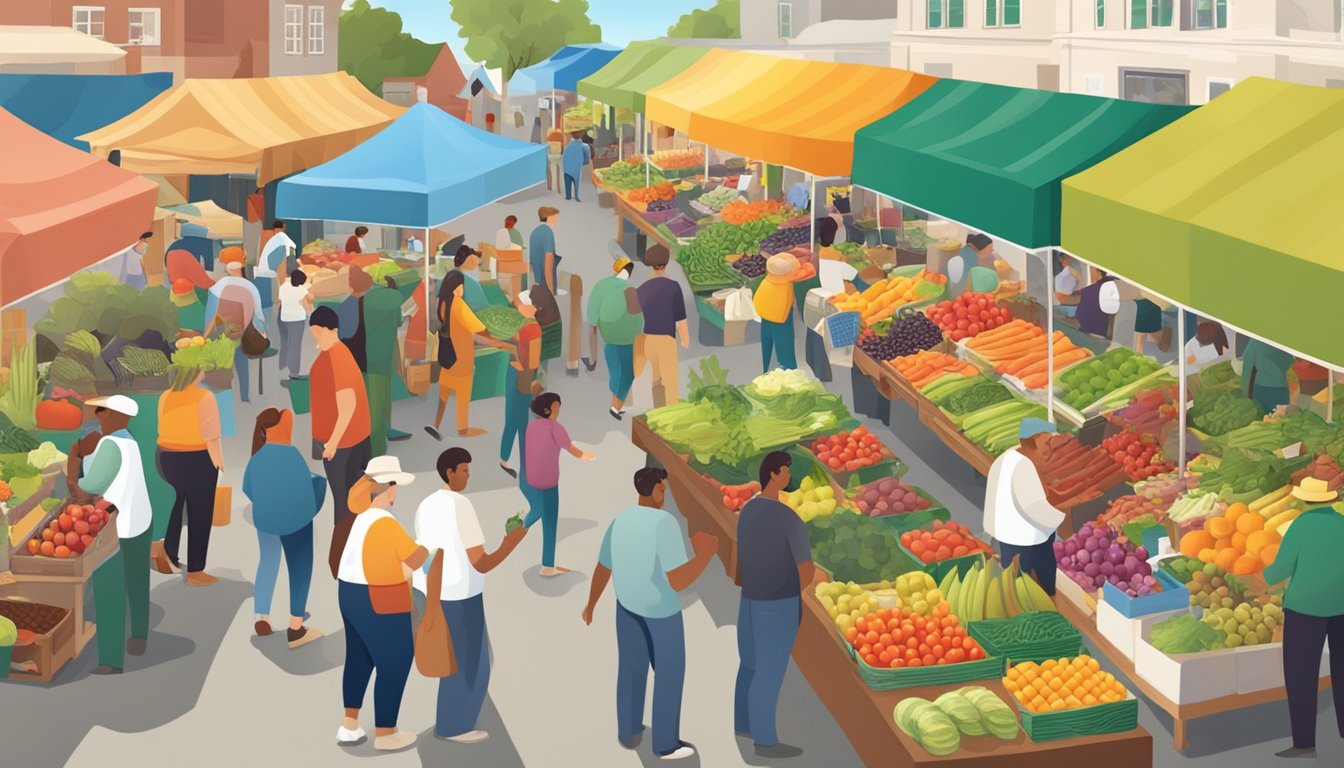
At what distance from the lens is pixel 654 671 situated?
7996mm

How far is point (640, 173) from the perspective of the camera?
30.8 m

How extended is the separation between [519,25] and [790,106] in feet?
273

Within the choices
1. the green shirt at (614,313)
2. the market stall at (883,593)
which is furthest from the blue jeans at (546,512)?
the green shirt at (614,313)

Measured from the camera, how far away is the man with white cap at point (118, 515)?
362 inches

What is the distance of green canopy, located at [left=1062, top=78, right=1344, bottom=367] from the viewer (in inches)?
329

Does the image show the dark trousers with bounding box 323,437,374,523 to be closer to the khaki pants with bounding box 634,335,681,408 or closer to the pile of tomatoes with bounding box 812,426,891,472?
the pile of tomatoes with bounding box 812,426,891,472

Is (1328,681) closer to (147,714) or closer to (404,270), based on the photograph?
(147,714)

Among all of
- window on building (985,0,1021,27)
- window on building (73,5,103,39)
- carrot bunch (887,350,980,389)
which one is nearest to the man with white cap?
carrot bunch (887,350,980,389)

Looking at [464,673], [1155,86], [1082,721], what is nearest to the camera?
[1082,721]

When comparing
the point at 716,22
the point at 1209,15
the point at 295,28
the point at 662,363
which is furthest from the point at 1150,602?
the point at 716,22

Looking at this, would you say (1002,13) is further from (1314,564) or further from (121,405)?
(121,405)

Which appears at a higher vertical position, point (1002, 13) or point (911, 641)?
point (1002, 13)

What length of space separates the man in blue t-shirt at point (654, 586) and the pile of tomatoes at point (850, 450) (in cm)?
399

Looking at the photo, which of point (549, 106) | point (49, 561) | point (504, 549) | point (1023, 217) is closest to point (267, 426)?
point (49, 561)
